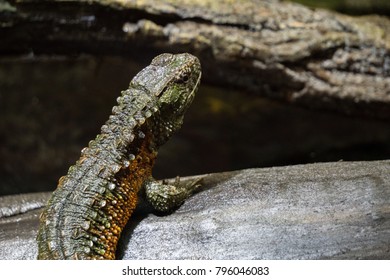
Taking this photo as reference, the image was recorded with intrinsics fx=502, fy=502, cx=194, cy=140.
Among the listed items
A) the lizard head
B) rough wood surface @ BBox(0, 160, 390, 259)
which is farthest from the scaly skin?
rough wood surface @ BBox(0, 160, 390, 259)

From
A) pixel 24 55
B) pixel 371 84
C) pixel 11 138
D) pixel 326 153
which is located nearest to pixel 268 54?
pixel 371 84

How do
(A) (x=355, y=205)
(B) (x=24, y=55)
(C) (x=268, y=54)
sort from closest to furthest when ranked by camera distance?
(A) (x=355, y=205), (C) (x=268, y=54), (B) (x=24, y=55)

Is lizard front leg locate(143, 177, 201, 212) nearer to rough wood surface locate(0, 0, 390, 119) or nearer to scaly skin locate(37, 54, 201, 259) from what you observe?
scaly skin locate(37, 54, 201, 259)

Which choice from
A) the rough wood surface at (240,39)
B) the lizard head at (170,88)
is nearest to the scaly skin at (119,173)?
the lizard head at (170,88)

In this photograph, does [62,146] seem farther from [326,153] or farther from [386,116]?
[386,116]

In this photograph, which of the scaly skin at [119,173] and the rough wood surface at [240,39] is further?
the rough wood surface at [240,39]

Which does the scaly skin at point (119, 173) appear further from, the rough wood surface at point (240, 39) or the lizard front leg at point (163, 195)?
the rough wood surface at point (240, 39)
